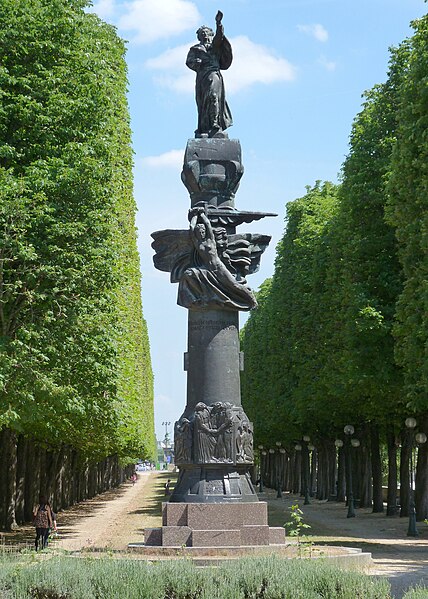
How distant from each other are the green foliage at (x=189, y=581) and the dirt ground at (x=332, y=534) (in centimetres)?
330

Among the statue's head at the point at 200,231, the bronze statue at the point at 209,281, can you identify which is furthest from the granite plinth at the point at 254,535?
the statue's head at the point at 200,231

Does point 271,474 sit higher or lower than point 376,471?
lower

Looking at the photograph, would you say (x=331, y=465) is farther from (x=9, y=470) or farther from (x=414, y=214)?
(x=414, y=214)

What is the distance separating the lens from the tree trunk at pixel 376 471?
150 ft

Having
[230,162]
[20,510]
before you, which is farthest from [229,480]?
[20,510]

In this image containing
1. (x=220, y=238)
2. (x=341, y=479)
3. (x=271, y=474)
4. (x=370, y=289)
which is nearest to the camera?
(x=220, y=238)

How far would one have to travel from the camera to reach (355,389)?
121 ft

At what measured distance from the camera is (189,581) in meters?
12.4

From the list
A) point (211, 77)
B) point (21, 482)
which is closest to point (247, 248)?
point (211, 77)

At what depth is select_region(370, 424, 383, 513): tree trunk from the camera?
150 feet

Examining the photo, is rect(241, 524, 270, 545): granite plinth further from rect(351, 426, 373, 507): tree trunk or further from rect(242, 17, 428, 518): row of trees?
rect(351, 426, 373, 507): tree trunk

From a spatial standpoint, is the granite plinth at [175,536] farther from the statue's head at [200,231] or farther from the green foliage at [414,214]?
the green foliage at [414,214]

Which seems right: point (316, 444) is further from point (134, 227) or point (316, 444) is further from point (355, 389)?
point (355, 389)

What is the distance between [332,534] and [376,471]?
1568cm
